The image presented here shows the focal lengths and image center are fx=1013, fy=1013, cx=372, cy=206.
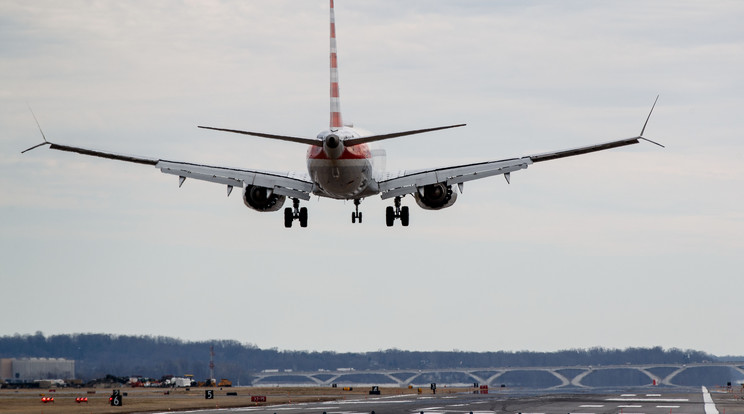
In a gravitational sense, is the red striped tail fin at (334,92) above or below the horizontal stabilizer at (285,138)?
above

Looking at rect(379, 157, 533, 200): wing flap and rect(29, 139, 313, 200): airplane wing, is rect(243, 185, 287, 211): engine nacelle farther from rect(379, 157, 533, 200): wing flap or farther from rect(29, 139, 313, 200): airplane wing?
rect(379, 157, 533, 200): wing flap

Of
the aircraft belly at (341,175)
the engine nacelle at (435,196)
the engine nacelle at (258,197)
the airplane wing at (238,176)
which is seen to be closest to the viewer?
the aircraft belly at (341,175)

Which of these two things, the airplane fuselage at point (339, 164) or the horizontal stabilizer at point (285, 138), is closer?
the horizontal stabilizer at point (285, 138)

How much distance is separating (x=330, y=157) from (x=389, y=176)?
916cm

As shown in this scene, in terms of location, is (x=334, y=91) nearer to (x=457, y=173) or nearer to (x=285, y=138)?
(x=457, y=173)

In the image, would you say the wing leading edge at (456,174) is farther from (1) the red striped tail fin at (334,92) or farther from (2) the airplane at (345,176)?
(1) the red striped tail fin at (334,92)

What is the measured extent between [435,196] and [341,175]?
31.3ft

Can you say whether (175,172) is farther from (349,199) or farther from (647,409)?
(647,409)

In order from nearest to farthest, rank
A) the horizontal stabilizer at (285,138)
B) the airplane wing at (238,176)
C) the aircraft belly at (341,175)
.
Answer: the horizontal stabilizer at (285,138) → the aircraft belly at (341,175) → the airplane wing at (238,176)

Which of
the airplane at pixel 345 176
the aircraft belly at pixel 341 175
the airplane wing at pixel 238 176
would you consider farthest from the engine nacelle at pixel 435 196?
the airplane wing at pixel 238 176

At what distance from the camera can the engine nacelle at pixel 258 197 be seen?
73.5 m

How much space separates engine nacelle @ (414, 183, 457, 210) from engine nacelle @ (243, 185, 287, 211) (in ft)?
35.2

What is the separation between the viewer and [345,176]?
6769cm

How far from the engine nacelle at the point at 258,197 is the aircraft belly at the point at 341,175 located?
462 centimetres
